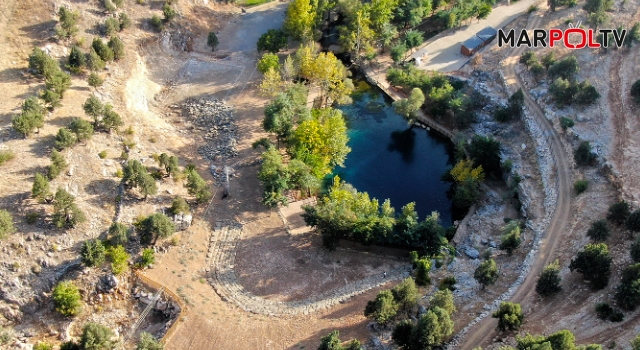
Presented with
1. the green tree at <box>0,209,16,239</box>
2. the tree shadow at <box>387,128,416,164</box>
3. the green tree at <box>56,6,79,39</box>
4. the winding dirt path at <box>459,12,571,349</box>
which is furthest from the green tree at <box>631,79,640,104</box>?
the green tree at <box>56,6,79,39</box>

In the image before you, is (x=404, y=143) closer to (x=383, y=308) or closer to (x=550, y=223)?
(x=550, y=223)

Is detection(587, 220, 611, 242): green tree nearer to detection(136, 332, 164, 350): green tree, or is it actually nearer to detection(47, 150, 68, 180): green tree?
detection(136, 332, 164, 350): green tree

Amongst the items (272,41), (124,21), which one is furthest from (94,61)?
(272,41)

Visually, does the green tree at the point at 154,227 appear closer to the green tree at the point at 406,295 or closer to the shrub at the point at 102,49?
the green tree at the point at 406,295

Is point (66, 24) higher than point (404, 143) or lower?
higher

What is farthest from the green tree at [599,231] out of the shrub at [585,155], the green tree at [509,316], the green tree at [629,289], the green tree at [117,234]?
the green tree at [117,234]
